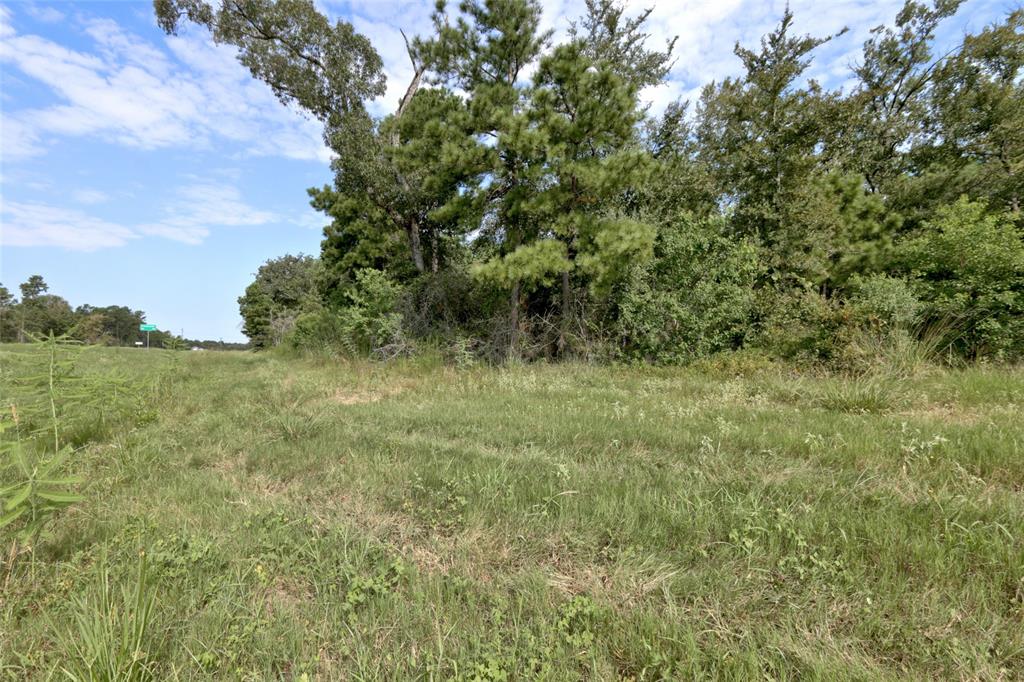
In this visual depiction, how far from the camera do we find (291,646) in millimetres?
1633

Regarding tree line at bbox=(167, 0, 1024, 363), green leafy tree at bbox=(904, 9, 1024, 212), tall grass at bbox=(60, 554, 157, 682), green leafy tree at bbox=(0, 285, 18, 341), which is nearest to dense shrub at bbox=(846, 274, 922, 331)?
tree line at bbox=(167, 0, 1024, 363)

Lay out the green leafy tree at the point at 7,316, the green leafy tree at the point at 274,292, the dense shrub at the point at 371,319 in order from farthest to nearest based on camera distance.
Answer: the green leafy tree at the point at 7,316, the green leafy tree at the point at 274,292, the dense shrub at the point at 371,319

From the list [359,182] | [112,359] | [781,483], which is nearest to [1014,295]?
[781,483]

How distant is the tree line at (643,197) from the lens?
29.6 feet

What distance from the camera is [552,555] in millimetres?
2180

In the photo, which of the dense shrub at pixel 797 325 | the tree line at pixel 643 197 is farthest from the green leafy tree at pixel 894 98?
the dense shrub at pixel 797 325

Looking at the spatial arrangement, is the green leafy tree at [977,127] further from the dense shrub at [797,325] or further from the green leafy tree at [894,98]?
the dense shrub at [797,325]

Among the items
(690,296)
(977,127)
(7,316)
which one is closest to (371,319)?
(690,296)

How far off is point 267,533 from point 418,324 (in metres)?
9.76

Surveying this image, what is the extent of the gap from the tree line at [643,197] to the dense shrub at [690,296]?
50 mm

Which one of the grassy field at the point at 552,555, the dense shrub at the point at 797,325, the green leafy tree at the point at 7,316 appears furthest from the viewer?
the green leafy tree at the point at 7,316

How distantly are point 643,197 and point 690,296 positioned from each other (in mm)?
3993

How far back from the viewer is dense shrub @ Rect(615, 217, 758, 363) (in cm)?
971

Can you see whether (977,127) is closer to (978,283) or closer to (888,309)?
(978,283)
